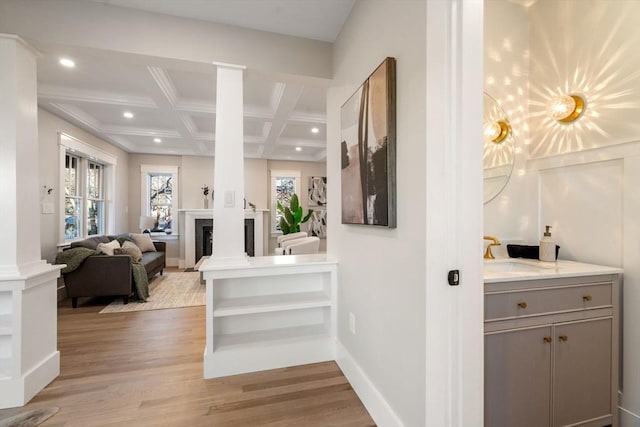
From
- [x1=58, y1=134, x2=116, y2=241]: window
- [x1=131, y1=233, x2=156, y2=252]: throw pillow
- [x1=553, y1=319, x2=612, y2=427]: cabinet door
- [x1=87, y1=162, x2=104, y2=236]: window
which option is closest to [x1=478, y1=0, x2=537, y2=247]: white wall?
[x1=553, y1=319, x2=612, y2=427]: cabinet door

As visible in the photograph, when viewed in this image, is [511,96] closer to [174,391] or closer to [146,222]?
[174,391]

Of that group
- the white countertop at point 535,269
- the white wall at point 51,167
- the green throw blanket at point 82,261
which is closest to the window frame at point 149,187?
the white wall at point 51,167

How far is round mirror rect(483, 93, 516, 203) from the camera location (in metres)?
2.04

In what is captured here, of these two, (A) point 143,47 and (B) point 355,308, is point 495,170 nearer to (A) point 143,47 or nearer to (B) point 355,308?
(B) point 355,308

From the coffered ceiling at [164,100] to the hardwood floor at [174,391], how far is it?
233 centimetres

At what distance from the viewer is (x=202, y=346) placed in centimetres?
254

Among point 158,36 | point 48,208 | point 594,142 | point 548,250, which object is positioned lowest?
point 548,250

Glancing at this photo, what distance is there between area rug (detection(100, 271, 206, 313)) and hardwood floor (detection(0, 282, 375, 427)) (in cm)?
92

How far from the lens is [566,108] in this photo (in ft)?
6.18

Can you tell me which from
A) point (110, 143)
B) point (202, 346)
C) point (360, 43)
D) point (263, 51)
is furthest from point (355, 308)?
point (110, 143)

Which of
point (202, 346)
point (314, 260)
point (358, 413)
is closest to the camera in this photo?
point (358, 413)

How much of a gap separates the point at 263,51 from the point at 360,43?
0.83 metres

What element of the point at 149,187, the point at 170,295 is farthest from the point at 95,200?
the point at 170,295

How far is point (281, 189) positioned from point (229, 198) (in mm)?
5104
